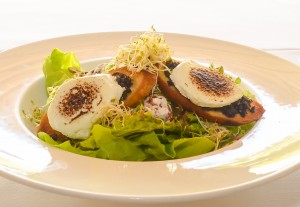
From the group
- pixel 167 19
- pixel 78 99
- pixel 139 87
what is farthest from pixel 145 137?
pixel 167 19

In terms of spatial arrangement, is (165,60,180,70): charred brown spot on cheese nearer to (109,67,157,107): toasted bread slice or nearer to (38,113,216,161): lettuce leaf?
(109,67,157,107): toasted bread slice

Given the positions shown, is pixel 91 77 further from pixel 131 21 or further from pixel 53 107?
pixel 131 21

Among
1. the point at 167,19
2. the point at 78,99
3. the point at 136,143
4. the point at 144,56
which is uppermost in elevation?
the point at 144,56

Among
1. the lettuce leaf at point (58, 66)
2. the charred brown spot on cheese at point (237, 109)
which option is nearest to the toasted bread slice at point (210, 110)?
the charred brown spot on cheese at point (237, 109)

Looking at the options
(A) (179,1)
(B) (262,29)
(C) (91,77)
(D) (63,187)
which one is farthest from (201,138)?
(A) (179,1)

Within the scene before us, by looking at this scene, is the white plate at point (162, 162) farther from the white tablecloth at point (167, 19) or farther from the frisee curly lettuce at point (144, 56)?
the white tablecloth at point (167, 19)

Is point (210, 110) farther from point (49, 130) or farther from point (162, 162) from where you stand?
point (49, 130)
